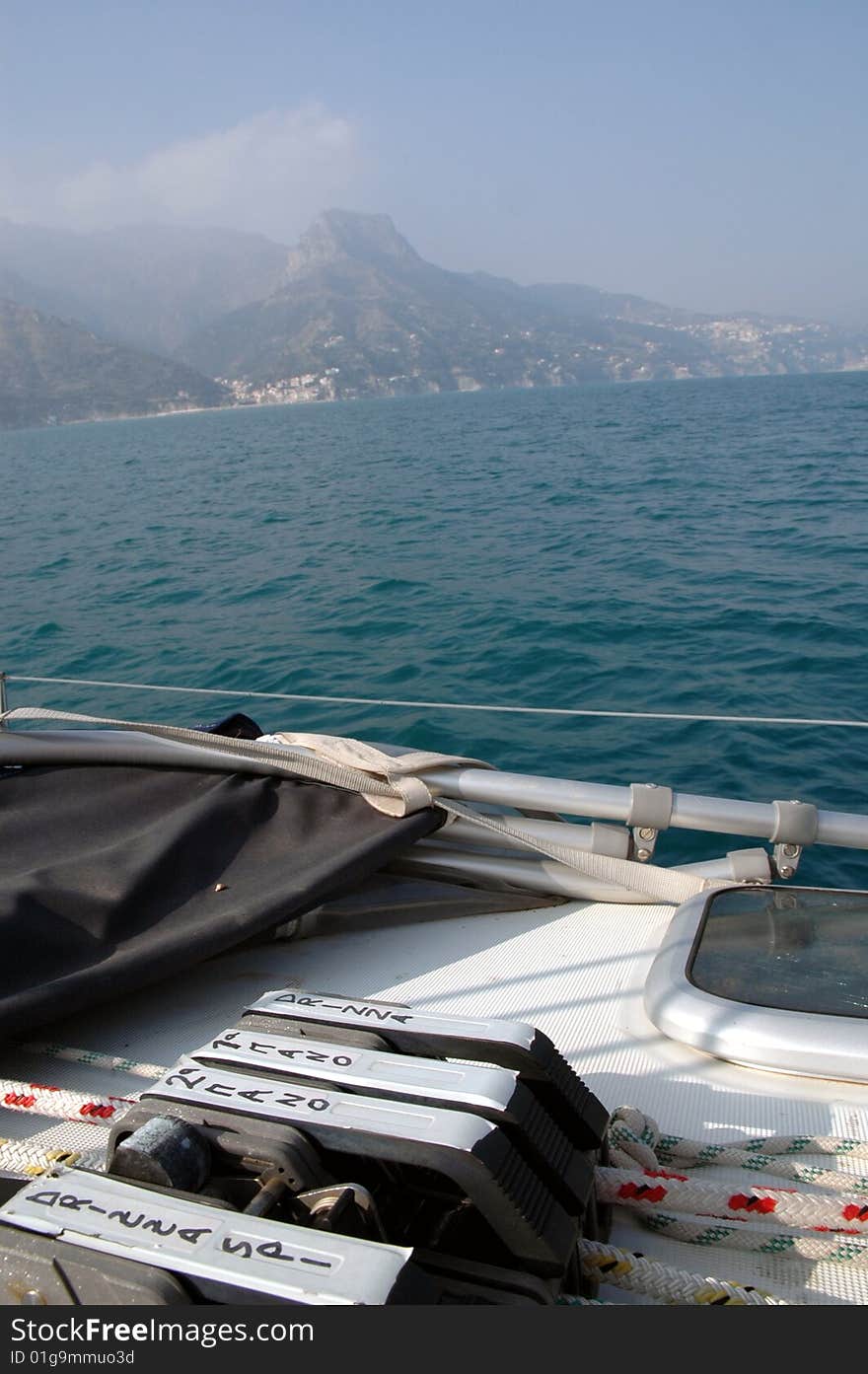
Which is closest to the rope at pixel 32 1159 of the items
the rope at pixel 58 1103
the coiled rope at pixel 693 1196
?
the coiled rope at pixel 693 1196

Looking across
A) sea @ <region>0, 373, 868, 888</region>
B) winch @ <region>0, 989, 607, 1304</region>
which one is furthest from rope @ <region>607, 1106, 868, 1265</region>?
sea @ <region>0, 373, 868, 888</region>

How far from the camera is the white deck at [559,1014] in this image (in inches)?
62.9

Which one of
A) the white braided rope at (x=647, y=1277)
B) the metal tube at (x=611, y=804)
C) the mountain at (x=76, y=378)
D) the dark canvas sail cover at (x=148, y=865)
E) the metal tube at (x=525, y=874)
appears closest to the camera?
the white braided rope at (x=647, y=1277)

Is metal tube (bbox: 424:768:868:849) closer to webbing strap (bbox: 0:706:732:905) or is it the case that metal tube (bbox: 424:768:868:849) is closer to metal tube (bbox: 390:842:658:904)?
webbing strap (bbox: 0:706:732:905)

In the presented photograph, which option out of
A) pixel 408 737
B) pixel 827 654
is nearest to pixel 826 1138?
pixel 408 737

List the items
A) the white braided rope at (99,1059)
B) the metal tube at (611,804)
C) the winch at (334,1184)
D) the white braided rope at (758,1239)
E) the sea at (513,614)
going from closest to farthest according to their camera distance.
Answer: the winch at (334,1184)
the white braided rope at (758,1239)
the white braided rope at (99,1059)
the metal tube at (611,804)
the sea at (513,614)

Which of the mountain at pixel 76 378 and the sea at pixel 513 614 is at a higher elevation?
the mountain at pixel 76 378

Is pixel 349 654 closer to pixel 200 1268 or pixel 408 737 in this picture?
pixel 408 737

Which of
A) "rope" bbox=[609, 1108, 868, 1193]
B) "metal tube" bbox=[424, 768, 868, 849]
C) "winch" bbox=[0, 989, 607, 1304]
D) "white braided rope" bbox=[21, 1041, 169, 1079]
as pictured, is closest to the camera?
"winch" bbox=[0, 989, 607, 1304]

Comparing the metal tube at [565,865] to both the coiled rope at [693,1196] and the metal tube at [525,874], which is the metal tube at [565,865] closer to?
the metal tube at [525,874]

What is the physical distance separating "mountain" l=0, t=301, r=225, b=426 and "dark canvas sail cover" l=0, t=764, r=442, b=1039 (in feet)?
377

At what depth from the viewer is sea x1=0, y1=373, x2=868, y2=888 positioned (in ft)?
21.2

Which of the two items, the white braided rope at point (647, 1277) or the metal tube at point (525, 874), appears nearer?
the white braided rope at point (647, 1277)

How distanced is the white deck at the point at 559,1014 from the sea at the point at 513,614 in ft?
3.22
